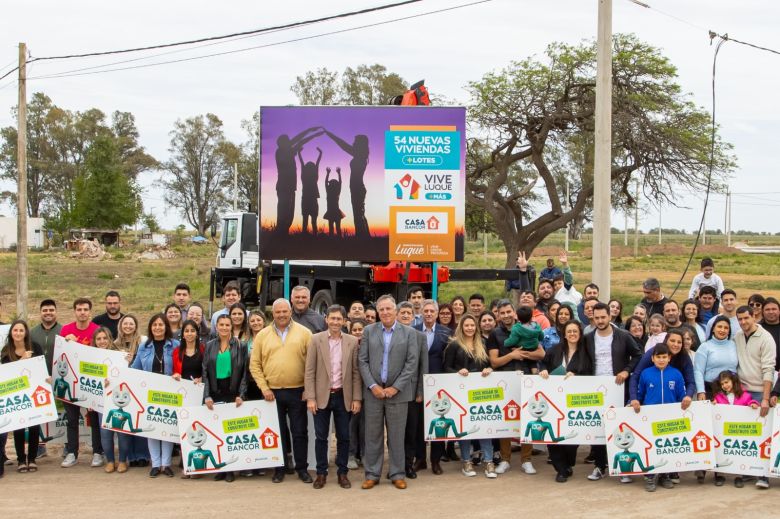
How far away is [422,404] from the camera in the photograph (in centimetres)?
925

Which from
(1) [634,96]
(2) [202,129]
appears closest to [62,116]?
(2) [202,129]

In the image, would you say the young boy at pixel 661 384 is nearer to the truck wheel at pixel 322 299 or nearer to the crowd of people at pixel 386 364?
the crowd of people at pixel 386 364

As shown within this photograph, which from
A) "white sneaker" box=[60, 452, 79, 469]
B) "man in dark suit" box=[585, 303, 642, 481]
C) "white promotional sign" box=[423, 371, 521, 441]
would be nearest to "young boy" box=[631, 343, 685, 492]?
"man in dark suit" box=[585, 303, 642, 481]

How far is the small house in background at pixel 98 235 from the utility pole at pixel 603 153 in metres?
67.3

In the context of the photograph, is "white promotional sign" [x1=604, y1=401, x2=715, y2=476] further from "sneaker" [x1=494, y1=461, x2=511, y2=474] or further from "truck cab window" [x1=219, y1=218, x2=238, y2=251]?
"truck cab window" [x1=219, y1=218, x2=238, y2=251]

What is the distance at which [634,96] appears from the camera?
22.4 m

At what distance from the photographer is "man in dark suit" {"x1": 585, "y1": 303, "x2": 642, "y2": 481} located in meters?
8.81

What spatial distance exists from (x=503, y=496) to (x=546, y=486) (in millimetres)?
589

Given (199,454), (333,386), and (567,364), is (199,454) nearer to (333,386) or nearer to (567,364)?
(333,386)

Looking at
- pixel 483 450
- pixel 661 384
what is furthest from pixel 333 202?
pixel 661 384

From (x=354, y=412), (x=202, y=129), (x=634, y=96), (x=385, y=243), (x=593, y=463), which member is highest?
(x=202, y=129)

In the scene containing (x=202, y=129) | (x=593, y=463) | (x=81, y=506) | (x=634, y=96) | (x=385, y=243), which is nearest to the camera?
(x=81, y=506)

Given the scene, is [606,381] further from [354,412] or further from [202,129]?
[202,129]

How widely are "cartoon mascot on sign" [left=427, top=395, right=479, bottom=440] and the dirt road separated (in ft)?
1.34
